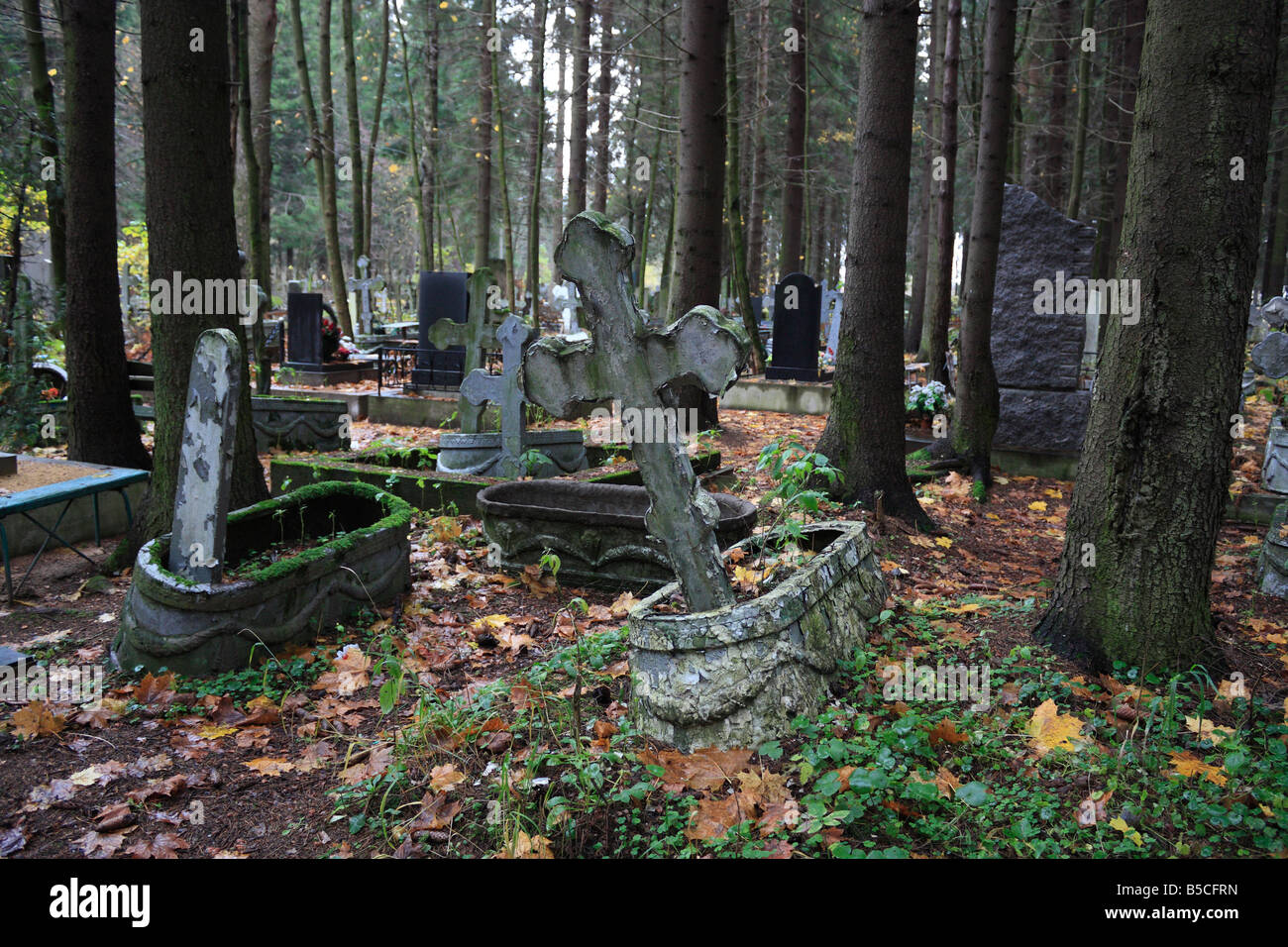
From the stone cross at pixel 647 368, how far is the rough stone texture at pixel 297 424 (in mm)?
7739

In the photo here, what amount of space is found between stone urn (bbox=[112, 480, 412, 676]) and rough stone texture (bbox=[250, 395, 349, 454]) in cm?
484

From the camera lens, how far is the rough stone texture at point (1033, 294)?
9945 mm

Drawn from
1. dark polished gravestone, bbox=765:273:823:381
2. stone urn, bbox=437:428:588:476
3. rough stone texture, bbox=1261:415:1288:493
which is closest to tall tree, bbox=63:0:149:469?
stone urn, bbox=437:428:588:476

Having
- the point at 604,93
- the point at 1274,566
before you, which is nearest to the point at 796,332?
the point at 604,93

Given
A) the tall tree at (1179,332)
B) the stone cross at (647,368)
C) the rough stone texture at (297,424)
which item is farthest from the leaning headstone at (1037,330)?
the rough stone texture at (297,424)

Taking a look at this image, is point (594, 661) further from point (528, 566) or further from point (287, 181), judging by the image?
point (287, 181)

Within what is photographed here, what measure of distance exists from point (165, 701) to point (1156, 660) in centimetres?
449

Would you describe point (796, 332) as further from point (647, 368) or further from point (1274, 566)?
point (647, 368)

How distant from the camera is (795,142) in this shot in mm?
16703

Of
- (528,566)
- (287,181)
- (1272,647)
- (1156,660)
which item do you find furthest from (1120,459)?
(287,181)

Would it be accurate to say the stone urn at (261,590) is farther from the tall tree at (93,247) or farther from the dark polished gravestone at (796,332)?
the dark polished gravestone at (796,332)

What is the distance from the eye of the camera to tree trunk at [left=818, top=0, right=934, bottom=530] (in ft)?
22.6

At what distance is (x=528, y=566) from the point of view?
613 cm

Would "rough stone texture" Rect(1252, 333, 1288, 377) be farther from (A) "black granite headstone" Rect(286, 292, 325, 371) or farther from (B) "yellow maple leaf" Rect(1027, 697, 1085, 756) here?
(A) "black granite headstone" Rect(286, 292, 325, 371)
